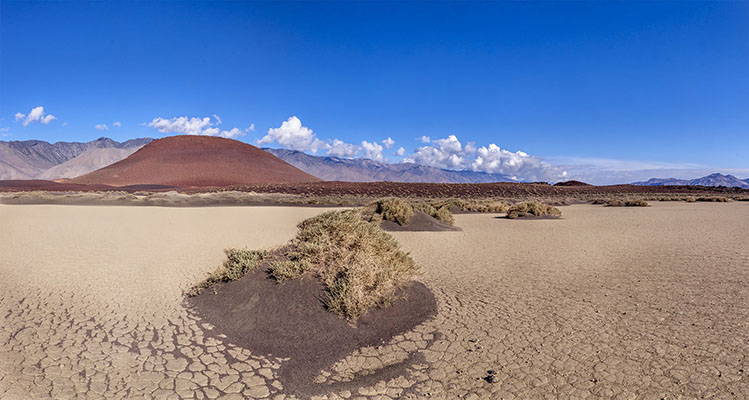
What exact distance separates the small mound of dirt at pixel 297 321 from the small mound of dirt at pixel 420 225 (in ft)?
29.6

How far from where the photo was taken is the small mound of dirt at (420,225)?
50.2ft

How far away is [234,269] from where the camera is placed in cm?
640

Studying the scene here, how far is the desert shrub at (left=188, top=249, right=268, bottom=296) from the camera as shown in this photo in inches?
252

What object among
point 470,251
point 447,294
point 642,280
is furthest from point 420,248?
point 642,280

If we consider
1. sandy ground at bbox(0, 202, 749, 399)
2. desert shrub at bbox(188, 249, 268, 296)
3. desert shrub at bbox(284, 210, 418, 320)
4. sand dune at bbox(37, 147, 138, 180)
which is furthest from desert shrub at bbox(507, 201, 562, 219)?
→ sand dune at bbox(37, 147, 138, 180)

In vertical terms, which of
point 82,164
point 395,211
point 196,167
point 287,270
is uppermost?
point 82,164

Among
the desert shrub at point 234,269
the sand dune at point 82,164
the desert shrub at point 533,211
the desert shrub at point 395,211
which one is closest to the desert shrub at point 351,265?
the desert shrub at point 234,269

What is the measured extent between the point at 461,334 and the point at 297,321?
85.4 inches

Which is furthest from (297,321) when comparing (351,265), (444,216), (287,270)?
(444,216)

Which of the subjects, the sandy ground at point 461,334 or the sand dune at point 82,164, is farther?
the sand dune at point 82,164

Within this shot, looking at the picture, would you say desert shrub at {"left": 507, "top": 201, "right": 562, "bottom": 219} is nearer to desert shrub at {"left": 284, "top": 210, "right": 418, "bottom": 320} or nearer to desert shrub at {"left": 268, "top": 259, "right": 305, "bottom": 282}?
desert shrub at {"left": 284, "top": 210, "right": 418, "bottom": 320}

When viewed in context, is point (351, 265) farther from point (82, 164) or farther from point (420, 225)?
point (82, 164)

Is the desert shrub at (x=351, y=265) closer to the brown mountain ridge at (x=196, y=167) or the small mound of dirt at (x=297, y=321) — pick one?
the small mound of dirt at (x=297, y=321)

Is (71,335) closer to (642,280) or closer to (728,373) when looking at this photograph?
(728,373)
